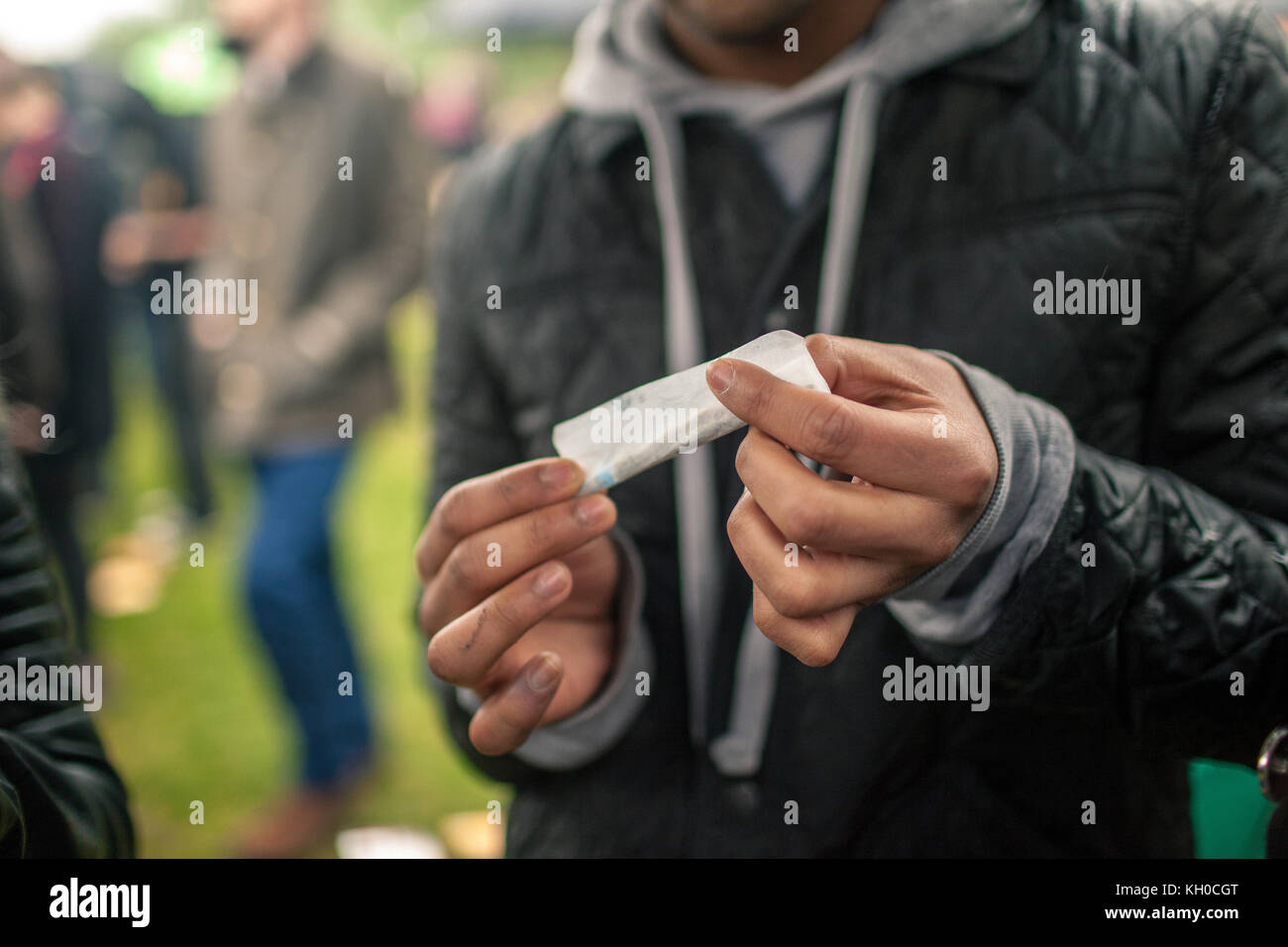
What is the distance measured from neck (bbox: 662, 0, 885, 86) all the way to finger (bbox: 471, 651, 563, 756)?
0.52m

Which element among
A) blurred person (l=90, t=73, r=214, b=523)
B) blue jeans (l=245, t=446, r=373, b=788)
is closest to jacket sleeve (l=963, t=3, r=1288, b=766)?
blue jeans (l=245, t=446, r=373, b=788)

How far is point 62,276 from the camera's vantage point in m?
2.55

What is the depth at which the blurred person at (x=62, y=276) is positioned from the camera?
237 cm

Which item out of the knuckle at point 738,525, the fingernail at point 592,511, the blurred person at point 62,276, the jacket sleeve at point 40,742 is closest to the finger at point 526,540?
the fingernail at point 592,511

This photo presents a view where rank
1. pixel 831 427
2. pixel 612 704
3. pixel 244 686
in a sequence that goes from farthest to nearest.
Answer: pixel 244 686, pixel 612 704, pixel 831 427

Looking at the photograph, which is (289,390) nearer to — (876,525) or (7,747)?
(7,747)

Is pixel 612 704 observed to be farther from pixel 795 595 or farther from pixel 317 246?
pixel 317 246

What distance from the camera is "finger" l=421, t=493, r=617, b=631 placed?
0.71m

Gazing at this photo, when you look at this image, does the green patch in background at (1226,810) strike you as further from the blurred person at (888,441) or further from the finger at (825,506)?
the finger at (825,506)

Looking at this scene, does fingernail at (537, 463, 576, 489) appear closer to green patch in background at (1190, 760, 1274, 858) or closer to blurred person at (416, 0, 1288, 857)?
blurred person at (416, 0, 1288, 857)

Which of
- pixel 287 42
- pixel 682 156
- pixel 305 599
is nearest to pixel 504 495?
pixel 682 156

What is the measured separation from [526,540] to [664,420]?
0.13 m

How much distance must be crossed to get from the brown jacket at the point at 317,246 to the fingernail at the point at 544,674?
4.42 feet
